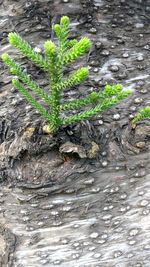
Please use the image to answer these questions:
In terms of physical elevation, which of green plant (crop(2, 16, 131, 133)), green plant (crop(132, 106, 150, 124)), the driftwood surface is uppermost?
green plant (crop(2, 16, 131, 133))

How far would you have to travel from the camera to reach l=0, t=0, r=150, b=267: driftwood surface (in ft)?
4.40

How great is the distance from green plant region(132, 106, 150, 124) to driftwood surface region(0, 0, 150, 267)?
0.11ft

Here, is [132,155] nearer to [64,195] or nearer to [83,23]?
[64,195]

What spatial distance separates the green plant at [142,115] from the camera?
139cm

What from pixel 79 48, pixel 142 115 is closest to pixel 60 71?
pixel 79 48

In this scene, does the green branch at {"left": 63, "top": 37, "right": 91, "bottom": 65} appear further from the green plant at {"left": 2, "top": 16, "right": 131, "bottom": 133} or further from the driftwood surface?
the driftwood surface

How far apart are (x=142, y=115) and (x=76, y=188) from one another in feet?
0.98

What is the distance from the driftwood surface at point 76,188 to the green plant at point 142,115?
35 mm

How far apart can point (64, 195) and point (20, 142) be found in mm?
211

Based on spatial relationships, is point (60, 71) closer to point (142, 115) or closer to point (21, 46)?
point (21, 46)

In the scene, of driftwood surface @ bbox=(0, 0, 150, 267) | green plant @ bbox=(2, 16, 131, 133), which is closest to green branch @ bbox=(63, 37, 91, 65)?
green plant @ bbox=(2, 16, 131, 133)

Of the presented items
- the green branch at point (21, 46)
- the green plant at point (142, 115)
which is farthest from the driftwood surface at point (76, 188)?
the green branch at point (21, 46)

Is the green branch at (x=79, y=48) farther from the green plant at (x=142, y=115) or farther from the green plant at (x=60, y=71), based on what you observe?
the green plant at (x=142, y=115)

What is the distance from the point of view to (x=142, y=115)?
142cm
